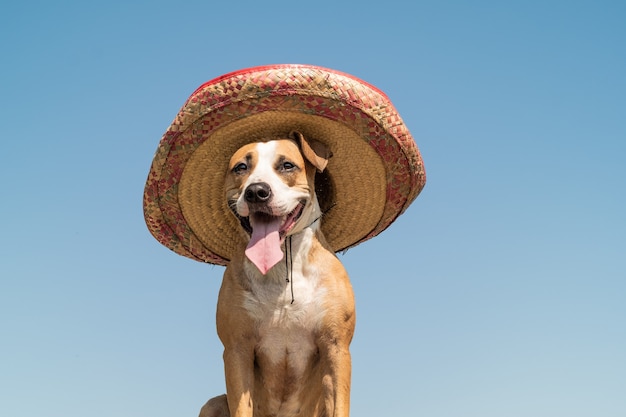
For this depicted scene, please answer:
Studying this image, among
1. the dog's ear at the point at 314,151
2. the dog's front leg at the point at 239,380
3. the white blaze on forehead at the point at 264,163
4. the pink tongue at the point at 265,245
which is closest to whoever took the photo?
the pink tongue at the point at 265,245

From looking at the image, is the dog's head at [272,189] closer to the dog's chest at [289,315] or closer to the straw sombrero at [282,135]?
the straw sombrero at [282,135]

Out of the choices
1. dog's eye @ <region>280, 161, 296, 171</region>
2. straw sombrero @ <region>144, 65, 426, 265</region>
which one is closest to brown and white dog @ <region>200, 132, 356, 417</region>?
dog's eye @ <region>280, 161, 296, 171</region>

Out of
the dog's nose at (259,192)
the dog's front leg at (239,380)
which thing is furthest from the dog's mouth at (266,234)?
the dog's front leg at (239,380)

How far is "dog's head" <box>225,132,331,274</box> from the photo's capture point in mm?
5602

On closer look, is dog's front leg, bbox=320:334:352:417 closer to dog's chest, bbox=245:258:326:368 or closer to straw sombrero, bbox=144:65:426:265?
dog's chest, bbox=245:258:326:368

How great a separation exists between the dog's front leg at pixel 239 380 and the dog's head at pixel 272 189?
72 centimetres

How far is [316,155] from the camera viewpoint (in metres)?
6.04

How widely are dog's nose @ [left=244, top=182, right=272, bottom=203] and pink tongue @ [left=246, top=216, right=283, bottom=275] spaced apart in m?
0.20

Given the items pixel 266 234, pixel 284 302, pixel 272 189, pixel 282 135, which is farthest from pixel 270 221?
pixel 282 135

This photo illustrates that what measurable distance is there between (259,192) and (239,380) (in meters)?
1.37

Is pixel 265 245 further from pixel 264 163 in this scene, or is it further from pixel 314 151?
pixel 314 151

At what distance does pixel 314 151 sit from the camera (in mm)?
6070

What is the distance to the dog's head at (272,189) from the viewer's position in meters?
5.60

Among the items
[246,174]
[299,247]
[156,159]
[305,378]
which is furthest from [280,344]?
[156,159]
